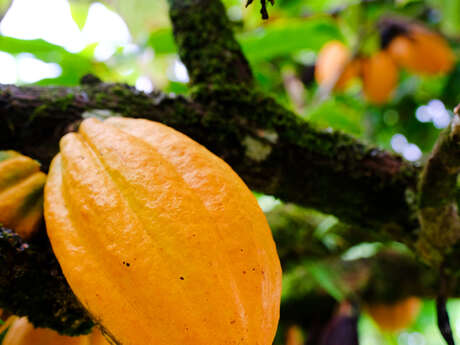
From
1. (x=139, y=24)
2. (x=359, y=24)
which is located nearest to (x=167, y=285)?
(x=139, y=24)

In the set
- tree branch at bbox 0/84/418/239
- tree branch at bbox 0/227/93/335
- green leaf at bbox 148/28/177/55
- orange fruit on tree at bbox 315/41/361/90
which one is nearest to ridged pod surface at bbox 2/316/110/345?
tree branch at bbox 0/227/93/335

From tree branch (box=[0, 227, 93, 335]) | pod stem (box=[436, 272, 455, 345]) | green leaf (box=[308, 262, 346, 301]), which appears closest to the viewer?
tree branch (box=[0, 227, 93, 335])

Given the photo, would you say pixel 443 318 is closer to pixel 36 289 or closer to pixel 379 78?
pixel 36 289

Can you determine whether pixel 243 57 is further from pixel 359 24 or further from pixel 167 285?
pixel 359 24

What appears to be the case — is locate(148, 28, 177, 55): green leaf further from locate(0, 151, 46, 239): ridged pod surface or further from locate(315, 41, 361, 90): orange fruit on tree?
locate(0, 151, 46, 239): ridged pod surface

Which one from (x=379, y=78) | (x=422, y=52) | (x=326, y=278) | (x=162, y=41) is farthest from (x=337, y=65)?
(x=326, y=278)

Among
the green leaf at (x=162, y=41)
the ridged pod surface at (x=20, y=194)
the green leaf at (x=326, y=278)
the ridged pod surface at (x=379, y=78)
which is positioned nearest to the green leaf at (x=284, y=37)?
the green leaf at (x=162, y=41)
